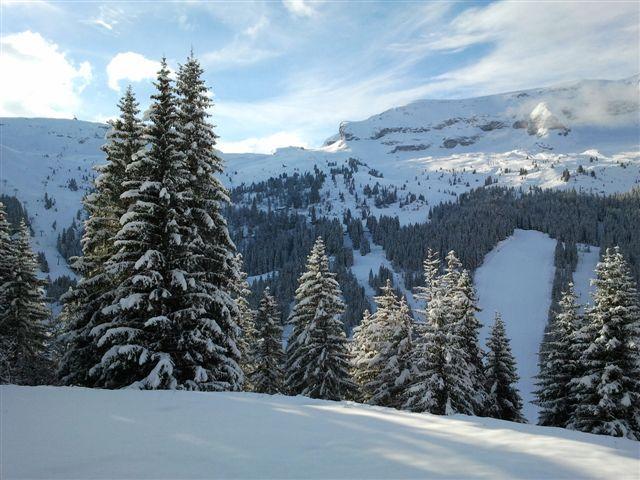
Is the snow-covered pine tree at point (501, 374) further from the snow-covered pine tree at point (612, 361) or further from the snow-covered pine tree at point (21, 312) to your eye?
the snow-covered pine tree at point (21, 312)

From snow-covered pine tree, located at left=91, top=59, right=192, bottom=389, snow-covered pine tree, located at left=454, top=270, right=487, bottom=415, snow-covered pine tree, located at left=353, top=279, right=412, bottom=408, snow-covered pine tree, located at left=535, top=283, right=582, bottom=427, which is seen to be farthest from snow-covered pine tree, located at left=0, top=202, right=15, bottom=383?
snow-covered pine tree, located at left=535, top=283, right=582, bottom=427

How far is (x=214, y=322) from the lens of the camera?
14609mm

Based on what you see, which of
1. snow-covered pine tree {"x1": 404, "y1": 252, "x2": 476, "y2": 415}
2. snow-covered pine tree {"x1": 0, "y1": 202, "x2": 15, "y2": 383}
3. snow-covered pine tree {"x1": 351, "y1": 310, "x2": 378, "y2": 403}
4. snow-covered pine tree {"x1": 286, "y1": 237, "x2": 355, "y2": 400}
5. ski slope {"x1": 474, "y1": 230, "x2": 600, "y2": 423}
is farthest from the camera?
ski slope {"x1": 474, "y1": 230, "x2": 600, "y2": 423}

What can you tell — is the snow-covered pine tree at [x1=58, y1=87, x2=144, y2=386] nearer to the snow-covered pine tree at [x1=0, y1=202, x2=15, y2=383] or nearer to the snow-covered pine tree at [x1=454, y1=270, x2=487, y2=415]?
the snow-covered pine tree at [x1=0, y1=202, x2=15, y2=383]

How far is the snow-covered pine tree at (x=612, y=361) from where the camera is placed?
75.7 ft

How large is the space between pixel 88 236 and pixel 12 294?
1009 centimetres

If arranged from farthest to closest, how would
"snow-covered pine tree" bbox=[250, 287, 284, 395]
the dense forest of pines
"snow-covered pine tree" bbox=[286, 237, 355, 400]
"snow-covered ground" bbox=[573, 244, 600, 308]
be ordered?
"snow-covered ground" bbox=[573, 244, 600, 308] → "snow-covered pine tree" bbox=[250, 287, 284, 395] → "snow-covered pine tree" bbox=[286, 237, 355, 400] → the dense forest of pines

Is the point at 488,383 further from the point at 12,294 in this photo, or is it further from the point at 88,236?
the point at 12,294

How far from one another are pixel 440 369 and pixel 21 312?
24.5m

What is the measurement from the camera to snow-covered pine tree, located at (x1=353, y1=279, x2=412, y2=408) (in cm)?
2722

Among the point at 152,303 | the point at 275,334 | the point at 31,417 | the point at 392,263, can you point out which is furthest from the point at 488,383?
the point at 392,263

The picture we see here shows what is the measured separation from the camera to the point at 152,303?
46.2ft

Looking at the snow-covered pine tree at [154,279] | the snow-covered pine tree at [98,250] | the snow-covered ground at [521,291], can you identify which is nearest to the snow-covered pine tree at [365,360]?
the snow-covered pine tree at [154,279]

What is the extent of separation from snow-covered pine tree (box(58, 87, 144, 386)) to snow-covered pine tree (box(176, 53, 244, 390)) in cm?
220
